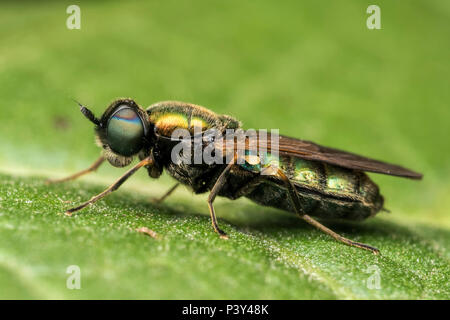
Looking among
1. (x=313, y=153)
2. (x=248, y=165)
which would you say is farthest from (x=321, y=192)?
(x=248, y=165)

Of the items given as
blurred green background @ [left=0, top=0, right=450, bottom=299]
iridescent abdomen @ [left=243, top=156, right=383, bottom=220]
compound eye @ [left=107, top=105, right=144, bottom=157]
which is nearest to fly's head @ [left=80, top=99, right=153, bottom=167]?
compound eye @ [left=107, top=105, right=144, bottom=157]

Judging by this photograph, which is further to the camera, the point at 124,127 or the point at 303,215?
the point at 303,215

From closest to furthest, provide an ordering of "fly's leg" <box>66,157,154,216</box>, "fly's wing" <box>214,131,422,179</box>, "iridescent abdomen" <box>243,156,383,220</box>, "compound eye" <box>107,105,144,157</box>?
"fly's leg" <box>66,157,154,216</box> < "compound eye" <box>107,105,144,157</box> < "fly's wing" <box>214,131,422,179</box> < "iridescent abdomen" <box>243,156,383,220</box>

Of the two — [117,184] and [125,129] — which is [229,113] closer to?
[125,129]

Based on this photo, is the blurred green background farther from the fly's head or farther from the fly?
Answer: the fly's head

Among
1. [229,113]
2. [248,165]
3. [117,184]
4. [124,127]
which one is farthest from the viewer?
[229,113]
